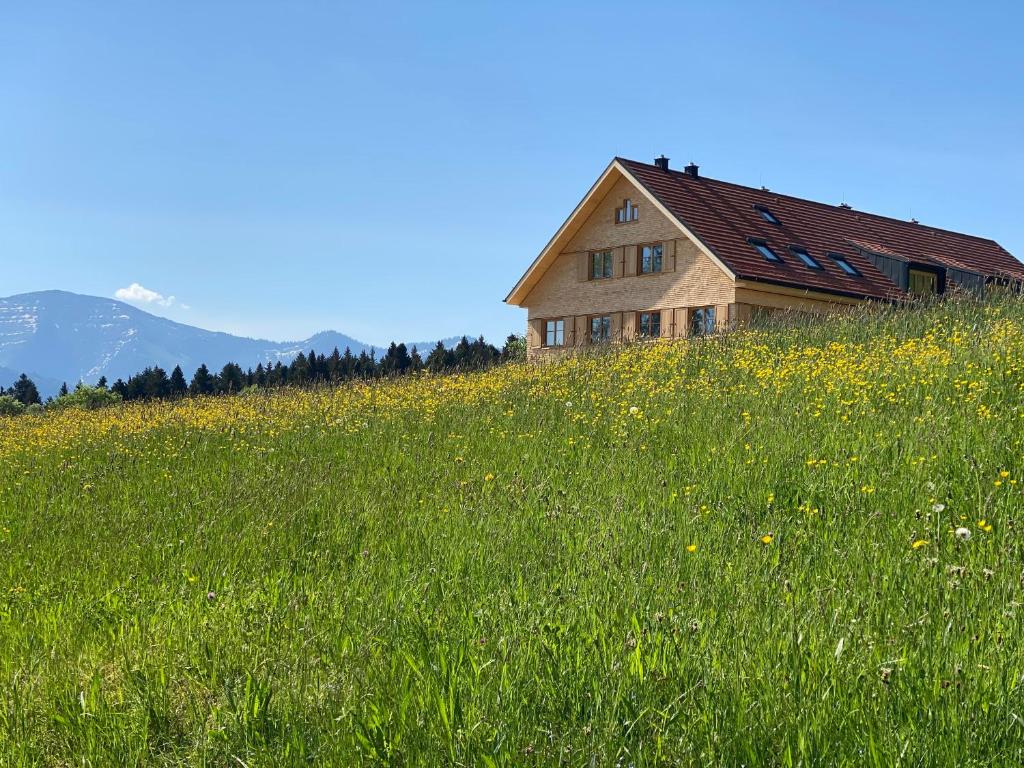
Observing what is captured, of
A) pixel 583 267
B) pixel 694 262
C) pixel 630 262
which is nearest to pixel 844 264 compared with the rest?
pixel 694 262

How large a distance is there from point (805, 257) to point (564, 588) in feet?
92.6

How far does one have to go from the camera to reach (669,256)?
30016 millimetres

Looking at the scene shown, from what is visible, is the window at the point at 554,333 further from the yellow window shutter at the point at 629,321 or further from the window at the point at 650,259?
the window at the point at 650,259

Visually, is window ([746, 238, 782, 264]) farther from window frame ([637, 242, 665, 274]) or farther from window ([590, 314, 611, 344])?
window ([590, 314, 611, 344])

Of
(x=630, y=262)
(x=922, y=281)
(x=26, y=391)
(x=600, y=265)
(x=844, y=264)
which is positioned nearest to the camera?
(x=630, y=262)

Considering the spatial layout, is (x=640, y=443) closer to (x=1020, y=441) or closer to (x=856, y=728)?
(x=1020, y=441)

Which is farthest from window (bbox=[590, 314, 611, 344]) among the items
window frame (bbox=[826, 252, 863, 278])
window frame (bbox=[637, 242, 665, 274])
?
window frame (bbox=[826, 252, 863, 278])

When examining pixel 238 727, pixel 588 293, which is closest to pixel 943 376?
pixel 238 727

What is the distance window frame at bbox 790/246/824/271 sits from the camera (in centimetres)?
3028

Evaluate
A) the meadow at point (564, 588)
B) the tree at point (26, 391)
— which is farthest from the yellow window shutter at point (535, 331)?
the tree at point (26, 391)

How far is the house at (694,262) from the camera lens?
28422 mm

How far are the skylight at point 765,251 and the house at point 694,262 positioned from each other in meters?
0.05

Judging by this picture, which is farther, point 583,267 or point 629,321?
point 583,267

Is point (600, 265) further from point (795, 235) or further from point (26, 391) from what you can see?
point (26, 391)
